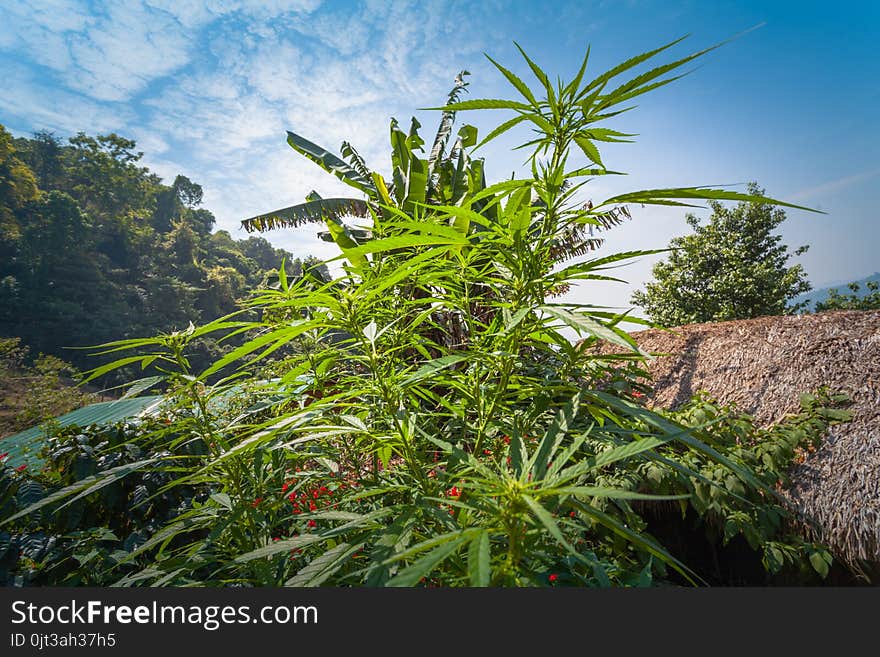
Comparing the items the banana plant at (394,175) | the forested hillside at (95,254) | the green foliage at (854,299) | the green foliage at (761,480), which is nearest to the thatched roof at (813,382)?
the green foliage at (761,480)

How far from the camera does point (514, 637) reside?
1.35 ft

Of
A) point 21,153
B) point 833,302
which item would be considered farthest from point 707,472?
point 21,153

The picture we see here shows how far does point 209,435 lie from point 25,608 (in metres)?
0.32

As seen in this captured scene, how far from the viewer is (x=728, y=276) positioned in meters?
12.5

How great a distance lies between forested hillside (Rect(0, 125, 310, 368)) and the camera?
25125mm

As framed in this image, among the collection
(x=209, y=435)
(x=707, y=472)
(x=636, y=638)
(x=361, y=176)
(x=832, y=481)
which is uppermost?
(x=361, y=176)

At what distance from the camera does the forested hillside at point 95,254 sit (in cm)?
2512

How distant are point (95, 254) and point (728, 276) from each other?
4129 cm

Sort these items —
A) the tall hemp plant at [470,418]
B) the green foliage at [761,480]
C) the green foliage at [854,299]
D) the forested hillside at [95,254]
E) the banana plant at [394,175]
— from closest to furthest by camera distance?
the tall hemp plant at [470,418] < the green foliage at [761,480] < the banana plant at [394,175] < the green foliage at [854,299] < the forested hillside at [95,254]

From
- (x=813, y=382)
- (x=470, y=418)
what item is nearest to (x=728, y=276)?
(x=813, y=382)

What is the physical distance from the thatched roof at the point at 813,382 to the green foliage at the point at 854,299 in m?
12.6

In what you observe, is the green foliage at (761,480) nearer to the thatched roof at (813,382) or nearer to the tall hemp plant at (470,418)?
the thatched roof at (813,382)

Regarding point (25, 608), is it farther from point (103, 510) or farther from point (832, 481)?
point (832, 481)

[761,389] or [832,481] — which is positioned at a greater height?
[761,389]
